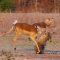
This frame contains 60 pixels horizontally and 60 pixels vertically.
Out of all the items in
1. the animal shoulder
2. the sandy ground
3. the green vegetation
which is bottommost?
the sandy ground

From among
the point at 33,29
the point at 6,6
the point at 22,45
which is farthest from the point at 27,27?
the point at 6,6

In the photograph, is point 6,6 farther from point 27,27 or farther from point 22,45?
point 27,27

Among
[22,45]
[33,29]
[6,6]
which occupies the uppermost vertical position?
[6,6]

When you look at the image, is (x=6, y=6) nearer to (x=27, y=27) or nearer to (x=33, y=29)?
(x=27, y=27)

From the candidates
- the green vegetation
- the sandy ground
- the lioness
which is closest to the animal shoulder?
the lioness

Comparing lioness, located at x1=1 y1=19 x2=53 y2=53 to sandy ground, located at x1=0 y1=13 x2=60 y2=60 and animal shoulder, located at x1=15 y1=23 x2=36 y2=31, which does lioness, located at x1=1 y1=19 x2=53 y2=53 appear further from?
sandy ground, located at x1=0 y1=13 x2=60 y2=60

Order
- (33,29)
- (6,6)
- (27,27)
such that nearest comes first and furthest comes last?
(33,29) < (27,27) < (6,6)

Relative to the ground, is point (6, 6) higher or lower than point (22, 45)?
higher

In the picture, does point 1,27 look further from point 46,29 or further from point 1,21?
point 46,29

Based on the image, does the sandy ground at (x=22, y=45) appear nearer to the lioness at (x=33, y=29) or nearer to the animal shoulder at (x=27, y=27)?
the lioness at (x=33, y=29)

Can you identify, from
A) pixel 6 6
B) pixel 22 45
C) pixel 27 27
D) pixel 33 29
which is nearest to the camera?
pixel 33 29

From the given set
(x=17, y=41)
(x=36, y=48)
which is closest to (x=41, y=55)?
(x=36, y=48)

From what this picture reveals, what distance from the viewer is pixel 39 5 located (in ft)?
45.4

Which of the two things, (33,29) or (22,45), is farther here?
(22,45)
